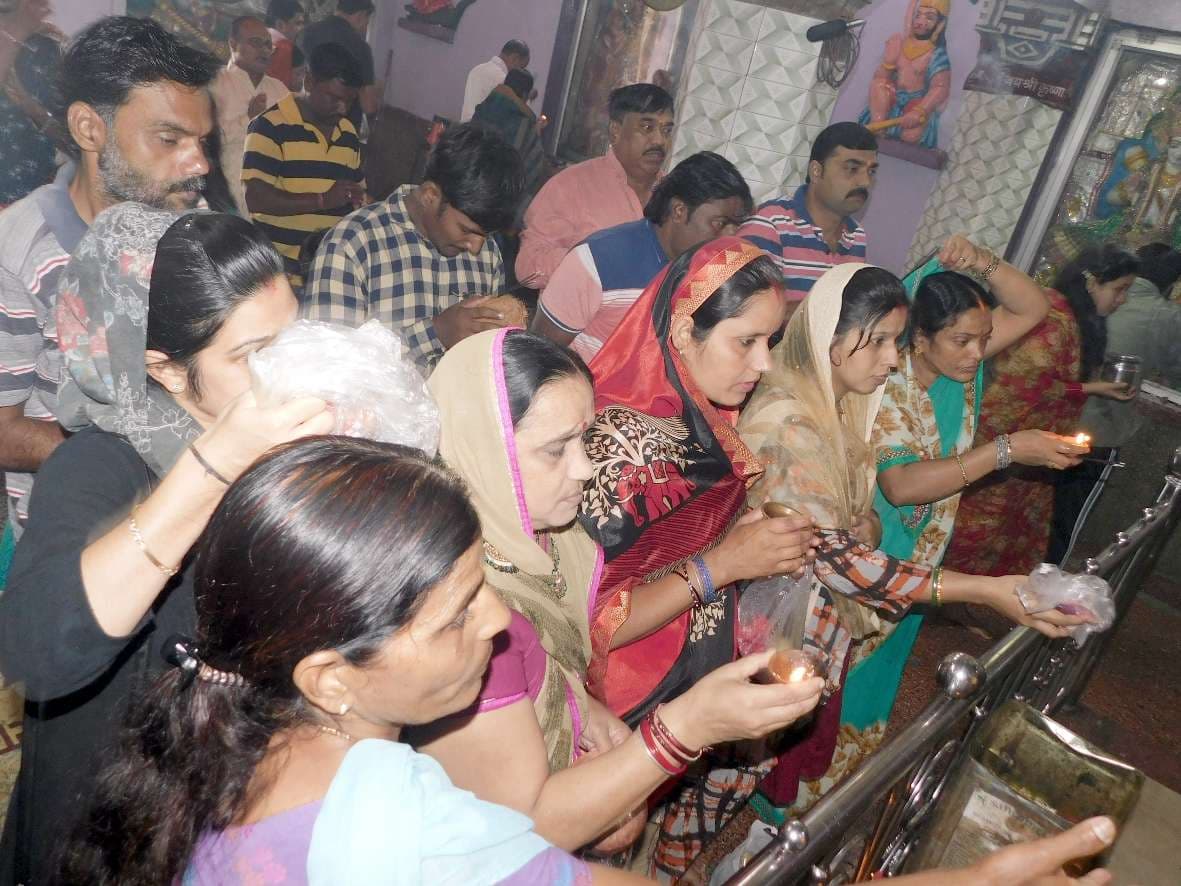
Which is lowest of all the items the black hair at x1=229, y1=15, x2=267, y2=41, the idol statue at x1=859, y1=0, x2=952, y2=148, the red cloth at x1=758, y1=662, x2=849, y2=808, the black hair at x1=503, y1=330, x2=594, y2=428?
the red cloth at x1=758, y1=662, x2=849, y2=808

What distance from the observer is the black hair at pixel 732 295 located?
2309mm

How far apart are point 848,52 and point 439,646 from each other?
5.14 meters

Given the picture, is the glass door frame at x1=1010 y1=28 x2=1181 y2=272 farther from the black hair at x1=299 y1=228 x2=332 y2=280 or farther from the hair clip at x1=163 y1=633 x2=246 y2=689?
the hair clip at x1=163 y1=633 x2=246 y2=689

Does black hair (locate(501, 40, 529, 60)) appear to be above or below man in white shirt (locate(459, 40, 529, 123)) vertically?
above

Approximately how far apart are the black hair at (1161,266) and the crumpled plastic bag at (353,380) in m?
5.59

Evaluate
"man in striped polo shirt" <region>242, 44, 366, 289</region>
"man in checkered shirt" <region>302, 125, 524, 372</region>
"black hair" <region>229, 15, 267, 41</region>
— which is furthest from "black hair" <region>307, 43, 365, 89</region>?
"man in checkered shirt" <region>302, 125, 524, 372</region>

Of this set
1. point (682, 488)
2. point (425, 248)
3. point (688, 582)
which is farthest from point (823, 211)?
point (688, 582)

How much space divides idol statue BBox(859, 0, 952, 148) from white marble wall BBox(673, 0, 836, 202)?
0.53 meters

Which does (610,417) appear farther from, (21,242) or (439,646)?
(21,242)

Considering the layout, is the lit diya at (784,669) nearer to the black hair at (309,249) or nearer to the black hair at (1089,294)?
the black hair at (309,249)

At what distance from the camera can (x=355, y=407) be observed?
116 cm

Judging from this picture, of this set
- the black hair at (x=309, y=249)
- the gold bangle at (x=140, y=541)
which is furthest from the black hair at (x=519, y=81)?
the gold bangle at (x=140, y=541)

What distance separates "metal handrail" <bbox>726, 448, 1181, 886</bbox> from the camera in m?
1.11

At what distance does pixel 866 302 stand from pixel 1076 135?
12.9ft
